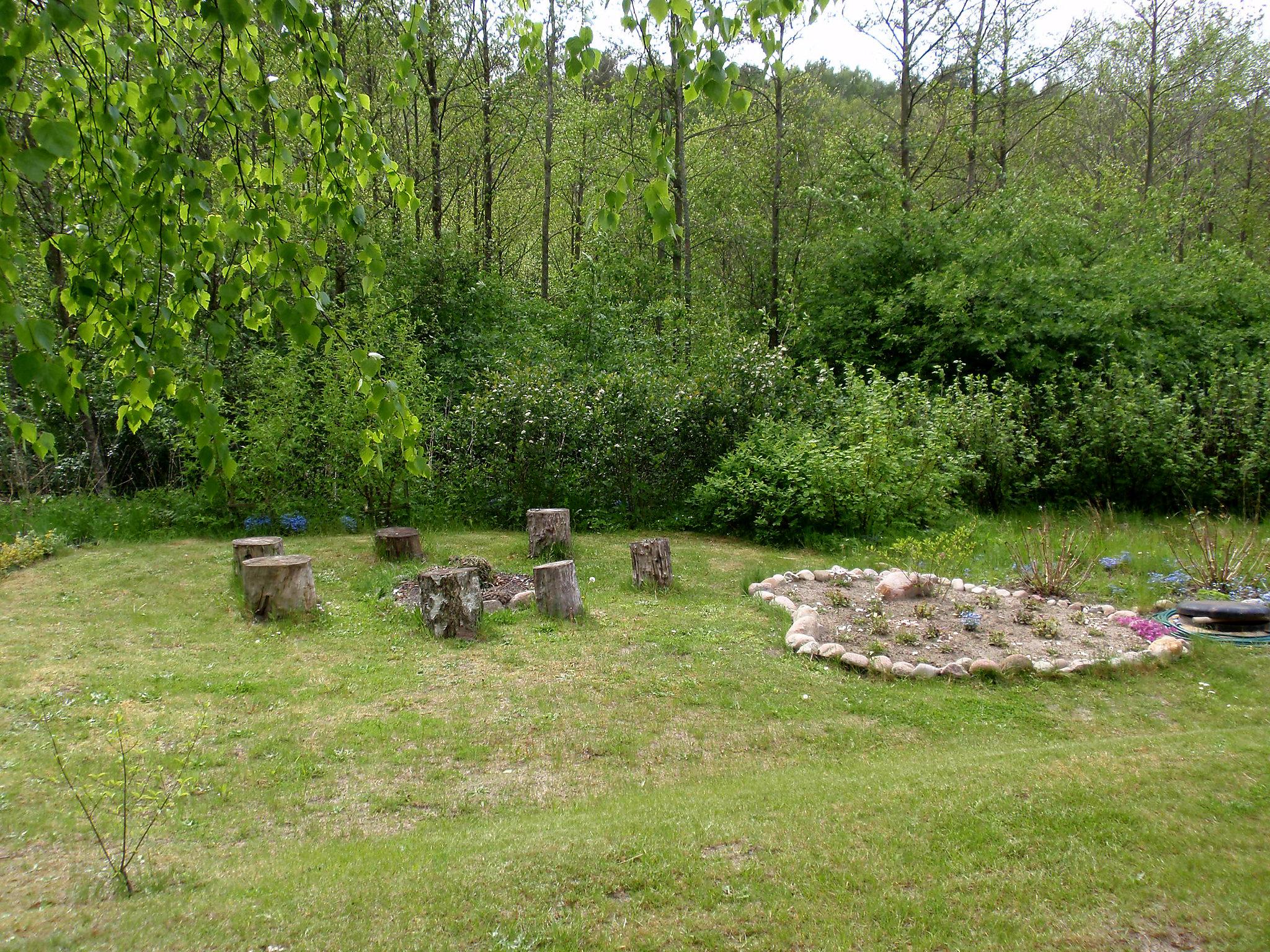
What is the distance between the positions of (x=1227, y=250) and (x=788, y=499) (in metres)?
11.1

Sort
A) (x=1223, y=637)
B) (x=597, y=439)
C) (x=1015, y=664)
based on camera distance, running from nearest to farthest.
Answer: (x=1015, y=664)
(x=1223, y=637)
(x=597, y=439)

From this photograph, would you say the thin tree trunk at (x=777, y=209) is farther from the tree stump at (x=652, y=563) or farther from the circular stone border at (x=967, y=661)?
the circular stone border at (x=967, y=661)

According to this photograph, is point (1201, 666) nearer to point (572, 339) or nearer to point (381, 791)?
point (381, 791)

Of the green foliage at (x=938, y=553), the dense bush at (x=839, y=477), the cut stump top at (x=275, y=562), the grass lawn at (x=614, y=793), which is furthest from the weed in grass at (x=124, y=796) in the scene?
the dense bush at (x=839, y=477)

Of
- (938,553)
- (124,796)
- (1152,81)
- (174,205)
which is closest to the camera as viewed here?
(174,205)

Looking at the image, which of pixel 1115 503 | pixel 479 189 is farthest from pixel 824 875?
pixel 479 189

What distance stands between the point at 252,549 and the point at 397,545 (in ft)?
4.86

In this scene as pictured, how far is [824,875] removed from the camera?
3242 millimetres

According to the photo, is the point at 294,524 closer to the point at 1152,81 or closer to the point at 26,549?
the point at 26,549

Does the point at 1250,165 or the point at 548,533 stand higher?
the point at 1250,165

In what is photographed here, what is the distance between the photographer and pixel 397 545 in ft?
29.9

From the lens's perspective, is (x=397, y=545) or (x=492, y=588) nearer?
(x=492, y=588)

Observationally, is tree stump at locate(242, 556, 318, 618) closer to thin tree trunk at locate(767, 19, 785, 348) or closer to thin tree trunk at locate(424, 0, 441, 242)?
thin tree trunk at locate(424, 0, 441, 242)

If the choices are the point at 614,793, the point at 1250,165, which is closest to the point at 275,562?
the point at 614,793
